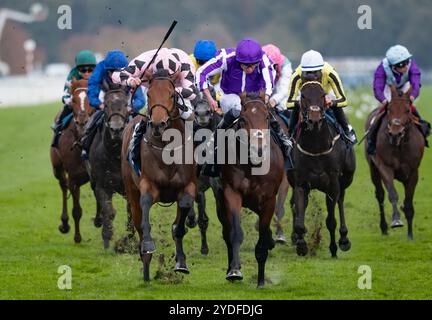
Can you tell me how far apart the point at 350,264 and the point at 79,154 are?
4.47 metres

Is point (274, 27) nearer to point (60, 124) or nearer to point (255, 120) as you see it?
point (60, 124)

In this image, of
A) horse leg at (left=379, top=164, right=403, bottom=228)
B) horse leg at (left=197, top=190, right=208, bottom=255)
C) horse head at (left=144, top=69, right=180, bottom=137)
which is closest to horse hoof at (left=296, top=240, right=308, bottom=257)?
horse leg at (left=197, top=190, right=208, bottom=255)

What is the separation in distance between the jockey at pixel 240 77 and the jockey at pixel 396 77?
416 cm

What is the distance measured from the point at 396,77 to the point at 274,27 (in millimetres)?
64069

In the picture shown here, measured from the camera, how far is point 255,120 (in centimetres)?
1062

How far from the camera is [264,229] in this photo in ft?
36.9

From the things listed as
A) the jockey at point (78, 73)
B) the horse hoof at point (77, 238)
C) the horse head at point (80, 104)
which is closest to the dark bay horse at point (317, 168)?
the horse head at point (80, 104)

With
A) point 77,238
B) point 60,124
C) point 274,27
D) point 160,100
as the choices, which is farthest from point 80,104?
point 274,27

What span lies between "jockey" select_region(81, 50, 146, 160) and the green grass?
1416mm

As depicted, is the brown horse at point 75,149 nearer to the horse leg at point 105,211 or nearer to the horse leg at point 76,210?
the horse leg at point 76,210

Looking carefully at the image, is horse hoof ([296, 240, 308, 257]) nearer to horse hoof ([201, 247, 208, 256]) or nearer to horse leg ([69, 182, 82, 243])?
horse hoof ([201, 247, 208, 256])

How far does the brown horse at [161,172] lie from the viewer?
424 inches
